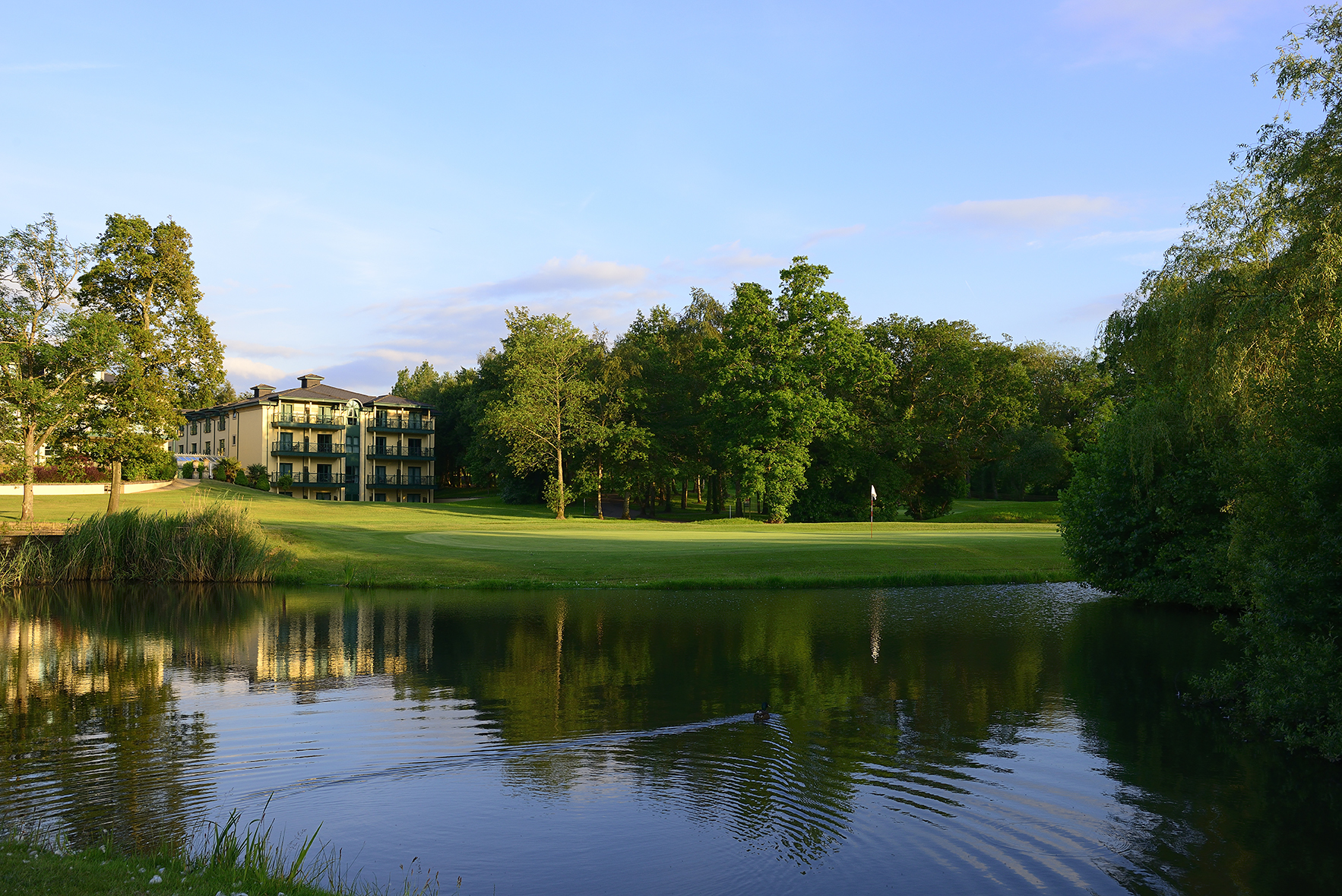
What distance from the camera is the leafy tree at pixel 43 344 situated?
44656 millimetres

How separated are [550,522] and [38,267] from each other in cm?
2933

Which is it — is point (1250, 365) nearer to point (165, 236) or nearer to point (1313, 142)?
point (1313, 142)

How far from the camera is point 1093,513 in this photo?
26.5m

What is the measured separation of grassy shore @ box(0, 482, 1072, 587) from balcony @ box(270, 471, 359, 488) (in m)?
32.5

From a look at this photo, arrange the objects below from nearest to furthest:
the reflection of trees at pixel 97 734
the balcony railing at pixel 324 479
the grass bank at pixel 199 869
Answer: the grass bank at pixel 199 869 → the reflection of trees at pixel 97 734 → the balcony railing at pixel 324 479

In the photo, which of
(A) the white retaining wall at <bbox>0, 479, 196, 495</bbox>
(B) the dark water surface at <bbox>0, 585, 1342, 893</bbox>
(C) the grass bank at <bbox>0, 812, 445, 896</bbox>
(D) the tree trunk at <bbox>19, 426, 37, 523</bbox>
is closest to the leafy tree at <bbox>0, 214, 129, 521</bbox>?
(D) the tree trunk at <bbox>19, 426, 37, 523</bbox>

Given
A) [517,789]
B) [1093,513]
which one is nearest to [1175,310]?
[1093,513]

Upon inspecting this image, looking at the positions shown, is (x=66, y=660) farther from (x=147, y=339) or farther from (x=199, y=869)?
(x=147, y=339)

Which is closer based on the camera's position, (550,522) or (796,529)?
(796,529)

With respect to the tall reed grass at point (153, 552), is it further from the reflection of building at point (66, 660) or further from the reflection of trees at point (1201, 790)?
the reflection of trees at point (1201, 790)

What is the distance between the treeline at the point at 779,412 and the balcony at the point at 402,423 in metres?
10.3

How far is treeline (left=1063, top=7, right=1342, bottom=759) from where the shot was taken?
11562mm

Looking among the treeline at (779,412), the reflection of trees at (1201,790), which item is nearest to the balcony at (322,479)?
the treeline at (779,412)

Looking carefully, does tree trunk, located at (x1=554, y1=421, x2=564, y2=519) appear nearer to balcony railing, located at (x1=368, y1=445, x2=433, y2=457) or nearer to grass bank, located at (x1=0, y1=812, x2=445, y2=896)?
balcony railing, located at (x1=368, y1=445, x2=433, y2=457)
